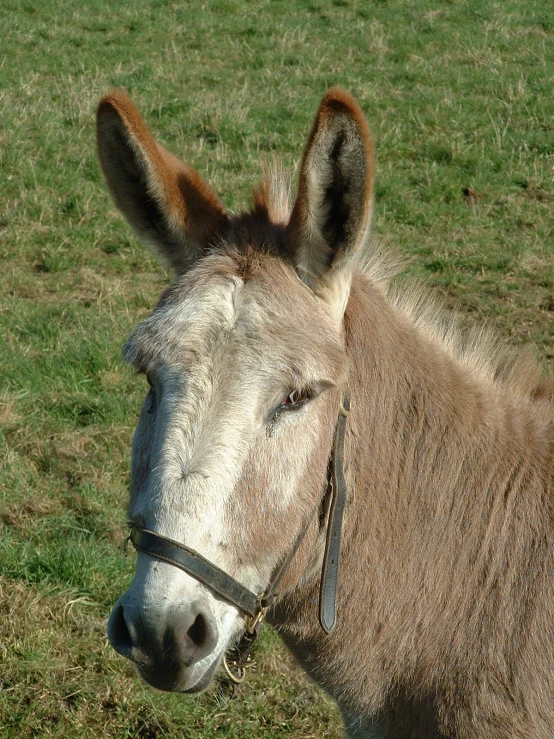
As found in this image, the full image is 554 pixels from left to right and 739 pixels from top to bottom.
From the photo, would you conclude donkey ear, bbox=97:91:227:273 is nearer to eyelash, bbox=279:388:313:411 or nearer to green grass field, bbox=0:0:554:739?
eyelash, bbox=279:388:313:411

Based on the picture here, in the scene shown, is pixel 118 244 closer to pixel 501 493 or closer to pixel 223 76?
pixel 223 76

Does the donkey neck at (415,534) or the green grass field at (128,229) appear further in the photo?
the green grass field at (128,229)

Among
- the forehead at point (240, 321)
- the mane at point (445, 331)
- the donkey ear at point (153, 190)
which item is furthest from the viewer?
the mane at point (445, 331)

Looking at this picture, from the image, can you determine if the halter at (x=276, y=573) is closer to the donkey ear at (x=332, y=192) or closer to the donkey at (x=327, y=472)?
the donkey at (x=327, y=472)

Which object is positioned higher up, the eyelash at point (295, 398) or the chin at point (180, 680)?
the eyelash at point (295, 398)

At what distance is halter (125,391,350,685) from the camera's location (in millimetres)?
2482

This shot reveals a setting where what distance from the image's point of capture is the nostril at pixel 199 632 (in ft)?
8.11

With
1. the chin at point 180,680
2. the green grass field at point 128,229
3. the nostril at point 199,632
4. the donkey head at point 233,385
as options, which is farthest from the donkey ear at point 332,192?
the chin at point 180,680

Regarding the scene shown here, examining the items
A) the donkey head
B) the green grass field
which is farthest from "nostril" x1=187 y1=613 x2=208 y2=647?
the green grass field

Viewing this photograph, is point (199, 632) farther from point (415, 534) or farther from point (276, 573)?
point (415, 534)

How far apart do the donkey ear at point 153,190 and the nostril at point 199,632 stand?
1.27 meters

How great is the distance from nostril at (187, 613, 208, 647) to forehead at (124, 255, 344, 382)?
77cm

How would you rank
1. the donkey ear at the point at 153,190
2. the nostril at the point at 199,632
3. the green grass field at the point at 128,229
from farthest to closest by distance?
the green grass field at the point at 128,229, the donkey ear at the point at 153,190, the nostril at the point at 199,632

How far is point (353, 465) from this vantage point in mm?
2969
